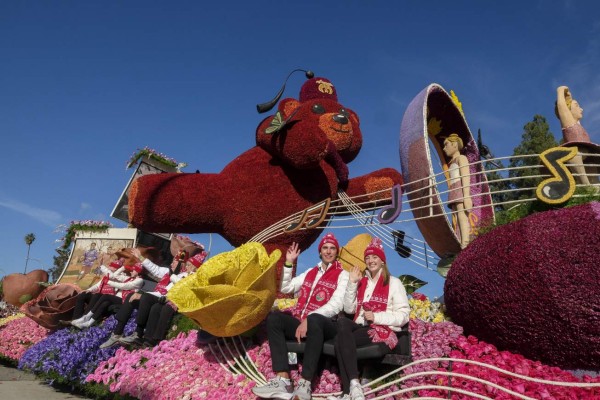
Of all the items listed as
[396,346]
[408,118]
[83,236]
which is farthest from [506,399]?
[83,236]

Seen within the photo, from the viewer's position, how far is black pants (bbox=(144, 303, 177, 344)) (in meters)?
5.88

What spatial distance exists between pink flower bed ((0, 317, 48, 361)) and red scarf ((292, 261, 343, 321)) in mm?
7227

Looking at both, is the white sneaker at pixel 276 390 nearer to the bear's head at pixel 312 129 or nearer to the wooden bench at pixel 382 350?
the wooden bench at pixel 382 350

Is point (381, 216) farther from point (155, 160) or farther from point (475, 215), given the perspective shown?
point (155, 160)

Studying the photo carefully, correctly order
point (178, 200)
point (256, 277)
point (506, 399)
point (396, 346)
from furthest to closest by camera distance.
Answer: point (178, 200)
point (256, 277)
point (396, 346)
point (506, 399)

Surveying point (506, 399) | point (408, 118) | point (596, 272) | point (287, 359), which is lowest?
point (506, 399)

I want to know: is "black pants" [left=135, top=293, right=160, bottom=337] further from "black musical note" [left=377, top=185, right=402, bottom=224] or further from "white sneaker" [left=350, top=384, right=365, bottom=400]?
"white sneaker" [left=350, top=384, right=365, bottom=400]

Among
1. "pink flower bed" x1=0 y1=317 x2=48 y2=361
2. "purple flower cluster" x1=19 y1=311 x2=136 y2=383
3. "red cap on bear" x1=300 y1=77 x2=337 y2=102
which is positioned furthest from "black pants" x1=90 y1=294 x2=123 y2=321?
"red cap on bear" x1=300 y1=77 x2=337 y2=102

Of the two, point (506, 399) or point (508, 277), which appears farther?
point (508, 277)

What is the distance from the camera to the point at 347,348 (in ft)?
11.6

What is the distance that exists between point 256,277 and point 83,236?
1134cm

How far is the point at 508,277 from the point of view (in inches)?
152

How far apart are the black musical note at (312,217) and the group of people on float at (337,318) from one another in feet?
11.1

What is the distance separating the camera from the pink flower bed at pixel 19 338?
918 centimetres
